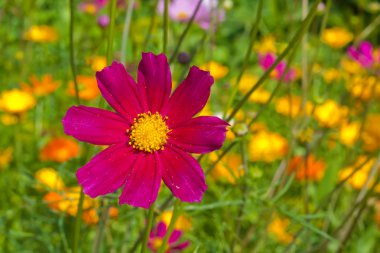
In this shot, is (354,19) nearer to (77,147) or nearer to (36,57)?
(77,147)

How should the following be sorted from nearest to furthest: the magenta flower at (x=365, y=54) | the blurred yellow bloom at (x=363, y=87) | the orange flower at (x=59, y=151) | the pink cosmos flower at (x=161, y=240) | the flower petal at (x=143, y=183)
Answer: the flower petal at (x=143, y=183), the pink cosmos flower at (x=161, y=240), the blurred yellow bloom at (x=363, y=87), the orange flower at (x=59, y=151), the magenta flower at (x=365, y=54)

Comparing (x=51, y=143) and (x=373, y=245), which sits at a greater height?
(x=51, y=143)

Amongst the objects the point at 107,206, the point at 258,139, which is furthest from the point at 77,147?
the point at 107,206

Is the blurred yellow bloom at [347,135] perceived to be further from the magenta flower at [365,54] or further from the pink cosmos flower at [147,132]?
the pink cosmos flower at [147,132]

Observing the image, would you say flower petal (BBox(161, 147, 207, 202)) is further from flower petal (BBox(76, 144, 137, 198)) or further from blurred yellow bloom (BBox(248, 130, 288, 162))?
blurred yellow bloom (BBox(248, 130, 288, 162))

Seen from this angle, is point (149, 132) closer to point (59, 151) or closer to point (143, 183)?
point (143, 183)

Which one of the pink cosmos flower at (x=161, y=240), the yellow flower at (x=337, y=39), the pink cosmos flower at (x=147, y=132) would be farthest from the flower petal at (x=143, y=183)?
the yellow flower at (x=337, y=39)
